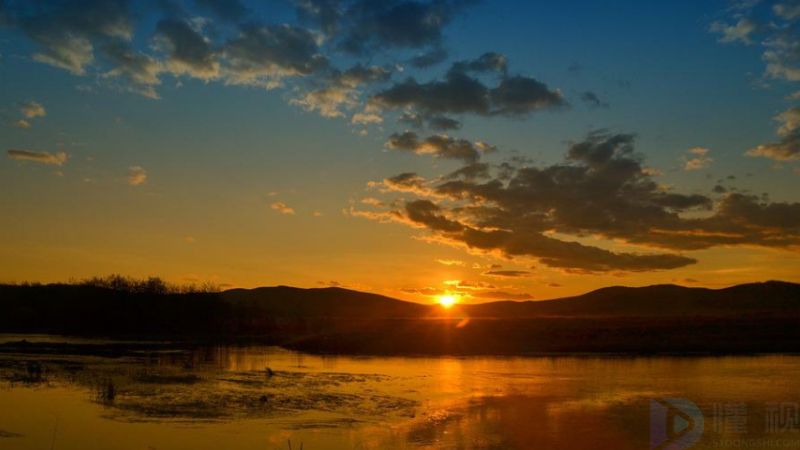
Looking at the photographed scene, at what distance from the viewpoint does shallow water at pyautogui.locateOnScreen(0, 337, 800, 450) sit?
59.3 ft

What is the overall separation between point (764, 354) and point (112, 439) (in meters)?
46.9

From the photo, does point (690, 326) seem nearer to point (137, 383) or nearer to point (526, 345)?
point (526, 345)

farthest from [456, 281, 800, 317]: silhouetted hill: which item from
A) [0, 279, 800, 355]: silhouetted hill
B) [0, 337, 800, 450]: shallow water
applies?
[0, 337, 800, 450]: shallow water

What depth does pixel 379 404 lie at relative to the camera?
80.8 ft

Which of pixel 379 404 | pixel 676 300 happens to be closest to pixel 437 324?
pixel 379 404

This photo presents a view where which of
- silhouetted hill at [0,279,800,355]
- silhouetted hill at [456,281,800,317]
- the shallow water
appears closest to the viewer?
the shallow water

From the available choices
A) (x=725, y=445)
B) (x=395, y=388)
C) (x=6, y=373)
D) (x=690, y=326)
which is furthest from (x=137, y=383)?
(x=690, y=326)

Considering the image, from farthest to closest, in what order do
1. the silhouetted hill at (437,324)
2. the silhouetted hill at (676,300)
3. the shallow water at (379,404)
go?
1. the silhouetted hill at (676,300)
2. the silhouetted hill at (437,324)
3. the shallow water at (379,404)

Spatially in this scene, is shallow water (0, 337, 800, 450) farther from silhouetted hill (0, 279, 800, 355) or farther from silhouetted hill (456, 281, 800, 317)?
silhouetted hill (456, 281, 800, 317)

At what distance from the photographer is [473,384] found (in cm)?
3080

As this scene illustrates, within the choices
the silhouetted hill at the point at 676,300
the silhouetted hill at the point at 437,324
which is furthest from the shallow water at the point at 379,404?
the silhouetted hill at the point at 676,300

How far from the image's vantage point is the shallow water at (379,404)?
59.3 feet

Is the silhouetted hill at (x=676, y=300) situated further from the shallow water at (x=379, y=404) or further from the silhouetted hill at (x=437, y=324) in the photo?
the shallow water at (x=379, y=404)

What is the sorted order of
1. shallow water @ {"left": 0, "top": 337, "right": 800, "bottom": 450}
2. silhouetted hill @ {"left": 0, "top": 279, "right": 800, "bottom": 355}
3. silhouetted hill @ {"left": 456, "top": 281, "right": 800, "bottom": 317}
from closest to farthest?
shallow water @ {"left": 0, "top": 337, "right": 800, "bottom": 450} < silhouetted hill @ {"left": 0, "top": 279, "right": 800, "bottom": 355} < silhouetted hill @ {"left": 456, "top": 281, "right": 800, "bottom": 317}
